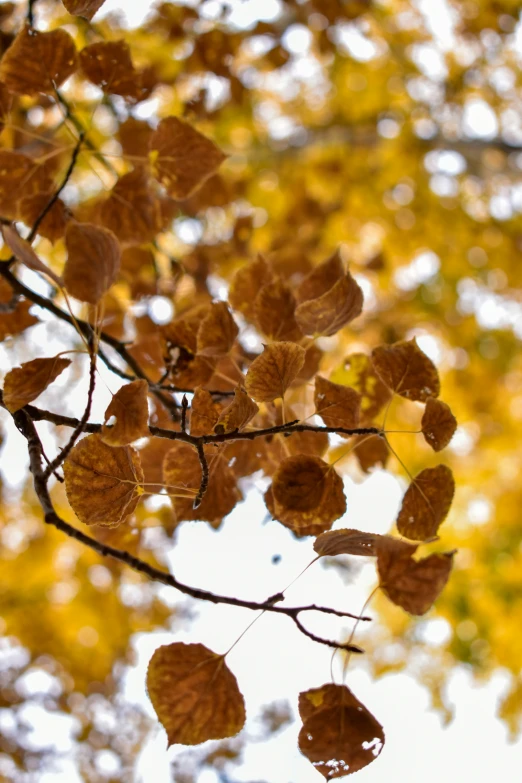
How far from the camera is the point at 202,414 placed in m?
0.46

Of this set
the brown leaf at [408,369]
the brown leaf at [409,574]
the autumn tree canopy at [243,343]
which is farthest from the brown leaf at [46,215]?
the brown leaf at [409,574]

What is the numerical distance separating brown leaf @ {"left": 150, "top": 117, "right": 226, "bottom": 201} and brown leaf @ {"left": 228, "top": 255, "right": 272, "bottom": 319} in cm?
12

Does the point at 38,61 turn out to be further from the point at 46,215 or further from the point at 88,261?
the point at 88,261

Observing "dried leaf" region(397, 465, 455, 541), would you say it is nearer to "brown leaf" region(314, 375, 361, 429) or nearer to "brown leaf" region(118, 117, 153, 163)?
"brown leaf" region(314, 375, 361, 429)

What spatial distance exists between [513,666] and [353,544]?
2.75 m

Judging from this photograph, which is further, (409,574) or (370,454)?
(370,454)

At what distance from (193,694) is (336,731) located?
0.36 ft

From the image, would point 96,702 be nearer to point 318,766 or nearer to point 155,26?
point 318,766

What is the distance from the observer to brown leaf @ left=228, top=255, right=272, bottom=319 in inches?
26.1

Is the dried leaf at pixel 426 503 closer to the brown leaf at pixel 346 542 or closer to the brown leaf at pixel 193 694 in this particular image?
the brown leaf at pixel 346 542

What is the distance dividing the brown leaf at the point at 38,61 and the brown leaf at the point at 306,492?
0.47m

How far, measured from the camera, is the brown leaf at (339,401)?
1.69 feet

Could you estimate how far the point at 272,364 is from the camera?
439 millimetres

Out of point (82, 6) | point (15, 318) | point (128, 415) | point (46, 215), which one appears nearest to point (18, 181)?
point (46, 215)
